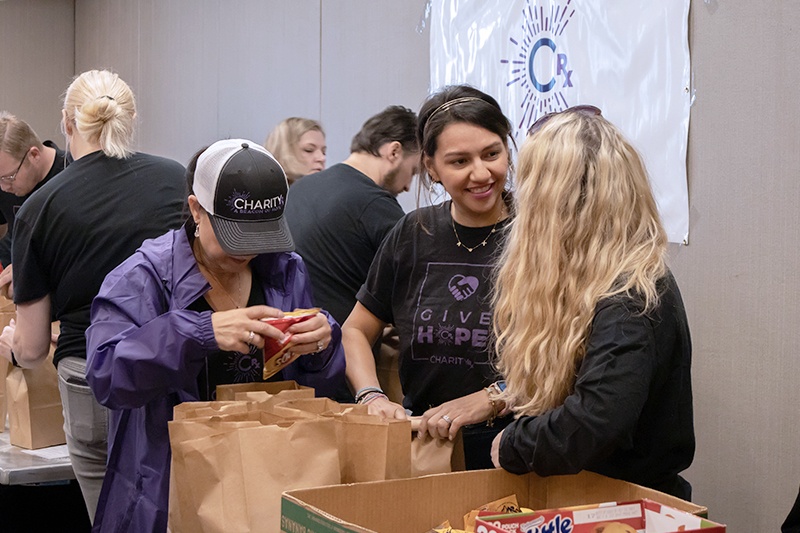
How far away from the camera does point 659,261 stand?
1.22 meters

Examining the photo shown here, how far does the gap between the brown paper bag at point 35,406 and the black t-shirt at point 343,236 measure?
936mm

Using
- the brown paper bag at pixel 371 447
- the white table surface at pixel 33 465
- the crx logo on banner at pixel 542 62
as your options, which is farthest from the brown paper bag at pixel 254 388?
the crx logo on banner at pixel 542 62

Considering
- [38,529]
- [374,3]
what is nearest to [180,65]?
[374,3]

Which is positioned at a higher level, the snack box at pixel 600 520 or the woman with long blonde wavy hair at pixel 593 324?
the woman with long blonde wavy hair at pixel 593 324

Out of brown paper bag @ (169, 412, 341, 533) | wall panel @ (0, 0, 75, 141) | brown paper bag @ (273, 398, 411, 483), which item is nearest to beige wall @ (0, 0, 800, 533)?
brown paper bag @ (273, 398, 411, 483)

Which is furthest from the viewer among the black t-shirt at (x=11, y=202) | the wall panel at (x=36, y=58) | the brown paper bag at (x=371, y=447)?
the wall panel at (x=36, y=58)

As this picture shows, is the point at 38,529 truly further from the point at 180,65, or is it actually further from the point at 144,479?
the point at 180,65

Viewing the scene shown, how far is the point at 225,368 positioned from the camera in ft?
5.26

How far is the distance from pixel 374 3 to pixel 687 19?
2.06m

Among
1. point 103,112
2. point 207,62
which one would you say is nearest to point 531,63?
point 103,112

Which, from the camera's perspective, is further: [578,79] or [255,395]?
[578,79]

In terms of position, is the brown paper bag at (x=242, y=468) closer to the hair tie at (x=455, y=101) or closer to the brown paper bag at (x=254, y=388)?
the brown paper bag at (x=254, y=388)

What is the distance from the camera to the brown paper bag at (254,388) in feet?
4.88

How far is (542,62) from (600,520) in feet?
7.62
